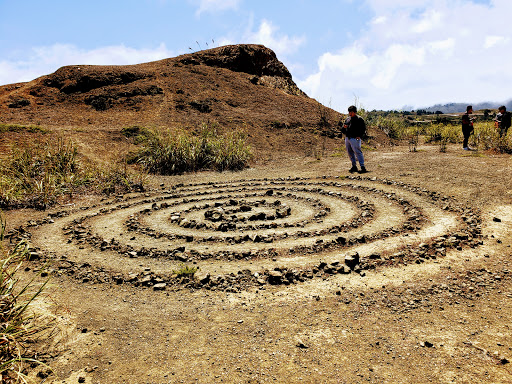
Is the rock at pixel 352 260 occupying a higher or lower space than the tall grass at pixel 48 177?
lower

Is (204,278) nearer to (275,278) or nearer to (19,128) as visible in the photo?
(275,278)

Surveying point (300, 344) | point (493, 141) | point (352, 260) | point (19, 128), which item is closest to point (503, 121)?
point (493, 141)

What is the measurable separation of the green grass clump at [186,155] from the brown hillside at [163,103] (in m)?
2.52

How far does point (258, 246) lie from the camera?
720cm

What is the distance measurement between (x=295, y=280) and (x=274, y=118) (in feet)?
64.2

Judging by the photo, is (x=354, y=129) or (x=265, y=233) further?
(x=354, y=129)

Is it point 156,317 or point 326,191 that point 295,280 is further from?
point 326,191

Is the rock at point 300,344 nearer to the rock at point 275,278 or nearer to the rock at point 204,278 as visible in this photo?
the rock at point 275,278

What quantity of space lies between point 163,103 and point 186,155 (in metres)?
8.71

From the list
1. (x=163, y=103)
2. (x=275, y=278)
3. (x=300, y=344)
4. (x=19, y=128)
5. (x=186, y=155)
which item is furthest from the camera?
A: (x=163, y=103)

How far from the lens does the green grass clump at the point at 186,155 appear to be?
15750mm

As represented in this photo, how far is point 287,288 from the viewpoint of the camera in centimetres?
534

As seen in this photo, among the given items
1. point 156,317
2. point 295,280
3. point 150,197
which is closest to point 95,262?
point 156,317

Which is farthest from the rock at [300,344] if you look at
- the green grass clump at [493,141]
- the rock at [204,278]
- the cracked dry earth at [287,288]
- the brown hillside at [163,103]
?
the green grass clump at [493,141]
